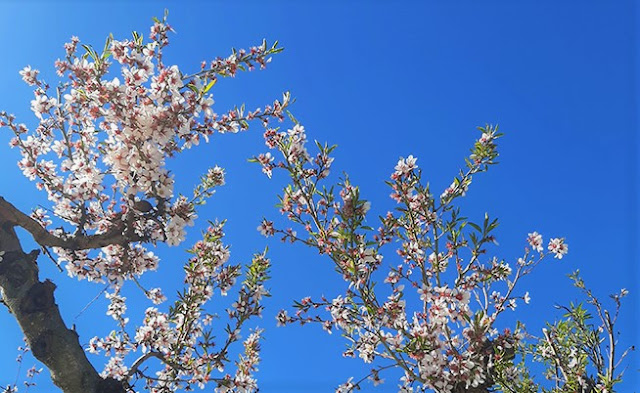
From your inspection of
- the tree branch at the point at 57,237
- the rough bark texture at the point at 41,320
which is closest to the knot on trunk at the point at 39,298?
the rough bark texture at the point at 41,320

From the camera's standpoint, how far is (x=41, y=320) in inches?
157

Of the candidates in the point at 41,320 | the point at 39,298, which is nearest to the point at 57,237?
the point at 39,298

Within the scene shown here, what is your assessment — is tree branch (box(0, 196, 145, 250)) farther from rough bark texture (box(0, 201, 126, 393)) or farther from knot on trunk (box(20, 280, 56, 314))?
knot on trunk (box(20, 280, 56, 314))

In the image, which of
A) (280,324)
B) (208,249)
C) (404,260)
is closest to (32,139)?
(208,249)

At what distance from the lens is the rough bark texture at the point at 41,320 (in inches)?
149

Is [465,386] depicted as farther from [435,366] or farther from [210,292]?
[210,292]

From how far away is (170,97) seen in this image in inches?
158

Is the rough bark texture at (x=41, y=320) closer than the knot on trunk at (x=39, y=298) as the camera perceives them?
Yes

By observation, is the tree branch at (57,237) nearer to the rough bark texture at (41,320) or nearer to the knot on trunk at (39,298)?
the rough bark texture at (41,320)

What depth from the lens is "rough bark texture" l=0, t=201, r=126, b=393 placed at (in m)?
3.78

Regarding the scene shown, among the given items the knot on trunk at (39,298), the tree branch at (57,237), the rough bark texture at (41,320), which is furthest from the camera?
the tree branch at (57,237)

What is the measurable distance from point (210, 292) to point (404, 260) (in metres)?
2.23

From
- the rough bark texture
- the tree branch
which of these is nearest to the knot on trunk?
the rough bark texture

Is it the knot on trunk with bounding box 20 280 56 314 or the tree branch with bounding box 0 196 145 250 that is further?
the tree branch with bounding box 0 196 145 250
